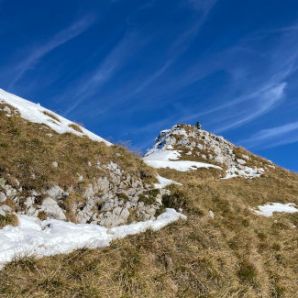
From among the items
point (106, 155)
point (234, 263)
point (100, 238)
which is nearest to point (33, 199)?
point (100, 238)

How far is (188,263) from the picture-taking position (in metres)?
13.4

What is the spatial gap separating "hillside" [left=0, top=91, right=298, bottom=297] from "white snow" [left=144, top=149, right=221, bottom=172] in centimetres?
1764

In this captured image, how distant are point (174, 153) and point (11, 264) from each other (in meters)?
39.5

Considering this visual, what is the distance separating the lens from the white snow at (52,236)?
1123 centimetres

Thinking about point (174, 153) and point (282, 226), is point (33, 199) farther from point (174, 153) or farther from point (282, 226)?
point (174, 153)

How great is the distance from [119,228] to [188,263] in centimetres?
281

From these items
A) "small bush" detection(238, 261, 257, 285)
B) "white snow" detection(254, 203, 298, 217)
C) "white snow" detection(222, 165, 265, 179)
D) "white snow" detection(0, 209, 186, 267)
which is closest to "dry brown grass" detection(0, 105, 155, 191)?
"white snow" detection(0, 209, 186, 267)

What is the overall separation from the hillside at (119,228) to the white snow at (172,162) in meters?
17.6

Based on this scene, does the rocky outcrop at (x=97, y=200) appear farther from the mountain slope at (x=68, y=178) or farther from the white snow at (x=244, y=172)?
the white snow at (x=244, y=172)

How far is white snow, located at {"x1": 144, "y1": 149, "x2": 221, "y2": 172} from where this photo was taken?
4048cm

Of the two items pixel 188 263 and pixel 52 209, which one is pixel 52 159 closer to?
pixel 52 209

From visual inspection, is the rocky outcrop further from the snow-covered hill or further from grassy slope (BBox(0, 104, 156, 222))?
the snow-covered hill

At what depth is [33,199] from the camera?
14.0 m

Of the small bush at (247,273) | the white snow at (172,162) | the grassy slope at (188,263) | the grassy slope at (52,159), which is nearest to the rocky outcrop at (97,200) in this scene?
the grassy slope at (52,159)
